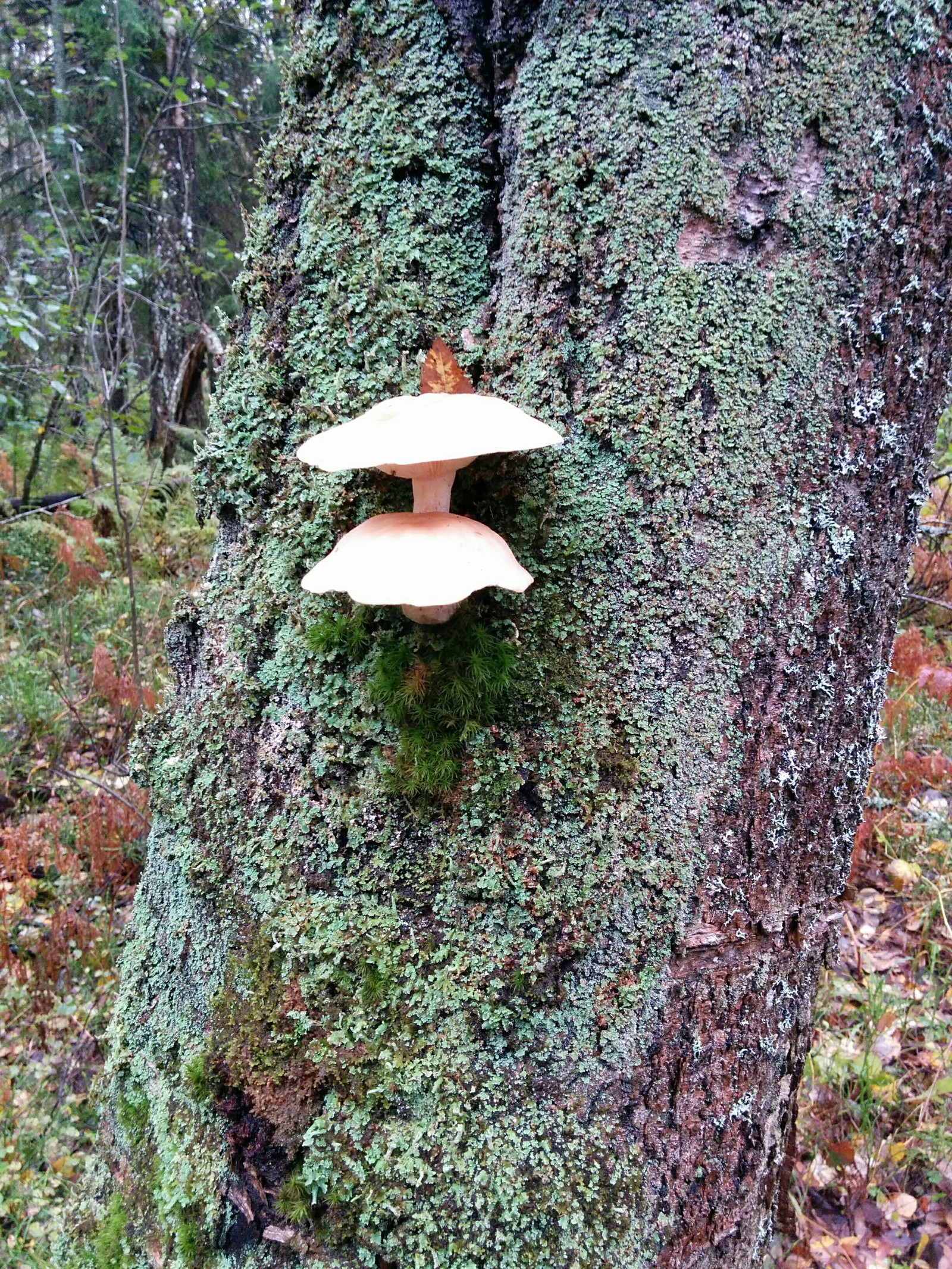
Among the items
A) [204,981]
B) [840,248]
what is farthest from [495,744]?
[840,248]

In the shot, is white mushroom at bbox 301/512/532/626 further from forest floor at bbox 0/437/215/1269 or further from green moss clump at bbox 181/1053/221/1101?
forest floor at bbox 0/437/215/1269

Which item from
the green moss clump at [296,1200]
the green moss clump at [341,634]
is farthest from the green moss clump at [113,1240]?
the green moss clump at [341,634]

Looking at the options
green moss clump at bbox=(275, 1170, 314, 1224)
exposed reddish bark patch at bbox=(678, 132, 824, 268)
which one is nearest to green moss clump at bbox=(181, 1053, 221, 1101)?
green moss clump at bbox=(275, 1170, 314, 1224)

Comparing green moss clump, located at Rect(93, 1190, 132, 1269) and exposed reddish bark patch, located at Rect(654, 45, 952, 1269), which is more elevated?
exposed reddish bark patch, located at Rect(654, 45, 952, 1269)

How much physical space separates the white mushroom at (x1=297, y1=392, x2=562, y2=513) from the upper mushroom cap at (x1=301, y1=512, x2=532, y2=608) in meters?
0.11

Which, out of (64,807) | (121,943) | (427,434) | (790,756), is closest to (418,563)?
(427,434)

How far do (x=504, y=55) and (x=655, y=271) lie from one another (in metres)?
0.61

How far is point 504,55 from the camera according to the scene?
1.44 metres

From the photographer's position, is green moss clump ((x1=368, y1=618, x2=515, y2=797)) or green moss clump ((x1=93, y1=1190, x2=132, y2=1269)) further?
green moss clump ((x1=93, y1=1190, x2=132, y2=1269))

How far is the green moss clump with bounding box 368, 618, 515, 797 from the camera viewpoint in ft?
4.37

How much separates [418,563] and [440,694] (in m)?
0.33

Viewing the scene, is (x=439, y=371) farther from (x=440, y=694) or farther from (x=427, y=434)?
(x=440, y=694)

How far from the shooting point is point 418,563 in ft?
3.63

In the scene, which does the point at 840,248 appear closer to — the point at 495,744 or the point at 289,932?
the point at 495,744
